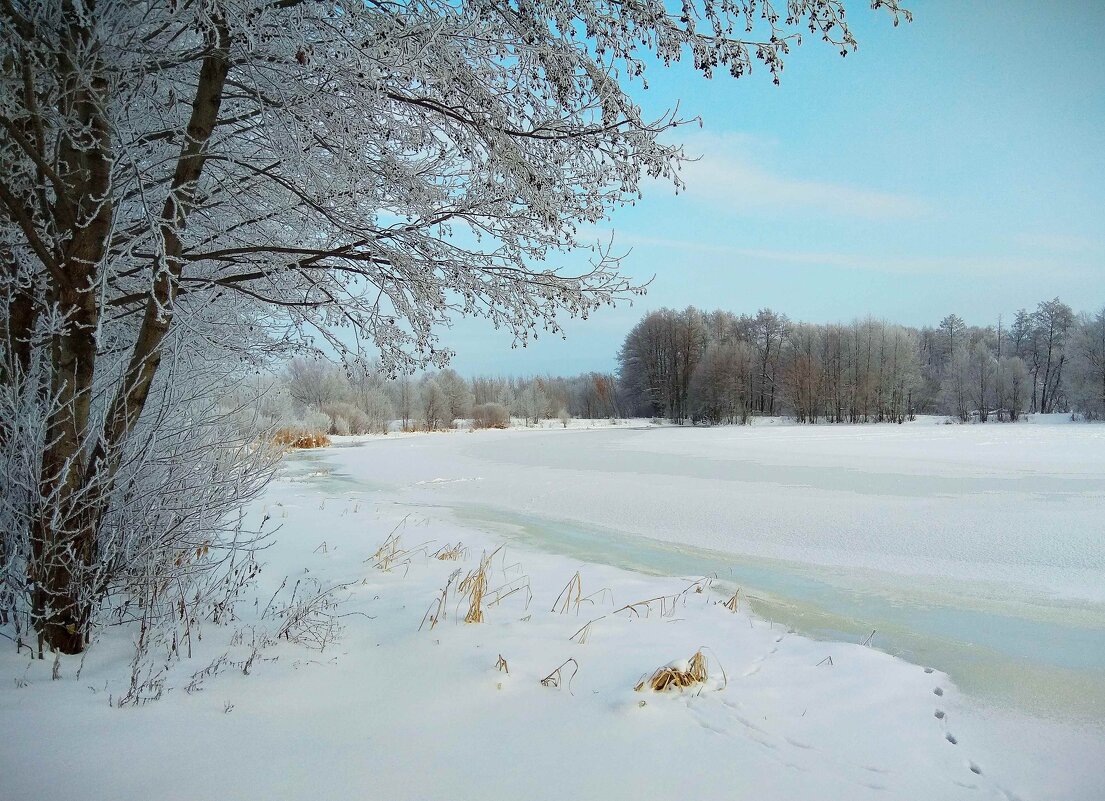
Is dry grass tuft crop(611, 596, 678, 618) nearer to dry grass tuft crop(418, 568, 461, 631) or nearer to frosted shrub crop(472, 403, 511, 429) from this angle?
dry grass tuft crop(418, 568, 461, 631)

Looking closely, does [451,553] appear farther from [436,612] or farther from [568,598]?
[436,612]

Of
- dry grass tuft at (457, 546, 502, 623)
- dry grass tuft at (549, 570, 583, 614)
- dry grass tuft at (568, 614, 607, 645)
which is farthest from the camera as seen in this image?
dry grass tuft at (549, 570, 583, 614)

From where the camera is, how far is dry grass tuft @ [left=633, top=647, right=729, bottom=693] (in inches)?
132

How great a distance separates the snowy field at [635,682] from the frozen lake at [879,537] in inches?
1.8

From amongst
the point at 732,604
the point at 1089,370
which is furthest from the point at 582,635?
the point at 1089,370

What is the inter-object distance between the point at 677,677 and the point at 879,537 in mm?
5653

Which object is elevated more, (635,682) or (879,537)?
(635,682)

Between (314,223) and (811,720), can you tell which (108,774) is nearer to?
(811,720)

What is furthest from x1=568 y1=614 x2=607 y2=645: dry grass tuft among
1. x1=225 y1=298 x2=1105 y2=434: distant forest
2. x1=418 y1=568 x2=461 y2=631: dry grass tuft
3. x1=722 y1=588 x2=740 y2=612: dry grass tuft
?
x1=225 y1=298 x2=1105 y2=434: distant forest

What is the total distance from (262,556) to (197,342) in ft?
8.90

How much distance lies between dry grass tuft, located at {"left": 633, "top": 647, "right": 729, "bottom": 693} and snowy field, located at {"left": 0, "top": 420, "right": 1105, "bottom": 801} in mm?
98

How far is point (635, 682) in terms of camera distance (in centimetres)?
345

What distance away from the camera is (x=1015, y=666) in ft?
13.4

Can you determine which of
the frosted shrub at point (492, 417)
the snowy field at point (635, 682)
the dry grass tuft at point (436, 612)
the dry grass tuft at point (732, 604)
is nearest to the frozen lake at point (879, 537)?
the snowy field at point (635, 682)
